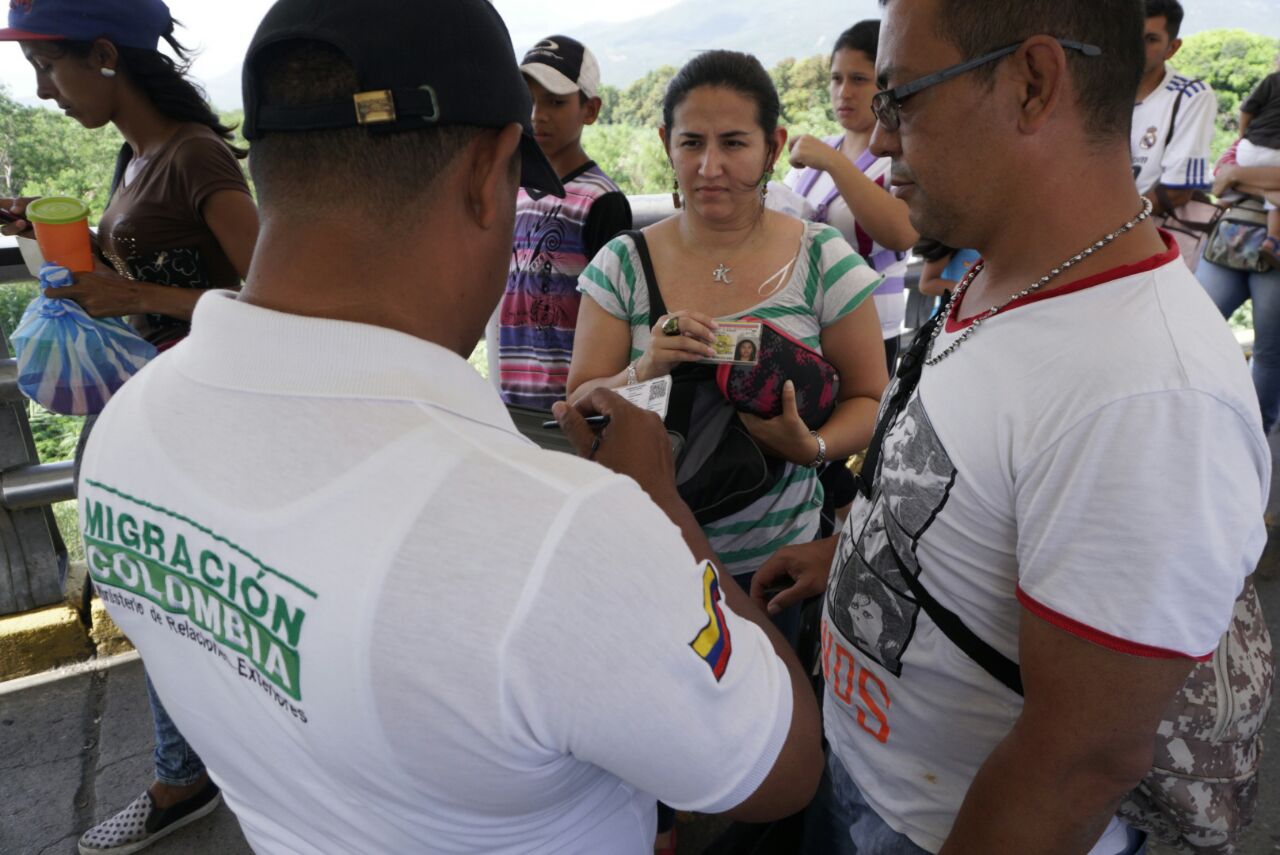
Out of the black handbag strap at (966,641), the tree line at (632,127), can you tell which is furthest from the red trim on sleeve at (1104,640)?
the tree line at (632,127)

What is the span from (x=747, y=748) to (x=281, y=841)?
0.55 metres

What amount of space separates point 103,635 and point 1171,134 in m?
A: 5.13

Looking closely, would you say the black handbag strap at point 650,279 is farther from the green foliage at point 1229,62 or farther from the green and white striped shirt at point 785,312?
the green foliage at point 1229,62

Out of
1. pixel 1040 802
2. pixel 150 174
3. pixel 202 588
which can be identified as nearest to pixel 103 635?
pixel 150 174

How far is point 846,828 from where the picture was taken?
4.85 ft

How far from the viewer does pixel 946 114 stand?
3.86 feet

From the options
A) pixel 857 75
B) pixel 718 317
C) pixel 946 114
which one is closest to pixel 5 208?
pixel 718 317

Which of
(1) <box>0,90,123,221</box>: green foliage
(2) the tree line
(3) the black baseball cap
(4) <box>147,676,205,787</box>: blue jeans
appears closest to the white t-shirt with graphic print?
(3) the black baseball cap

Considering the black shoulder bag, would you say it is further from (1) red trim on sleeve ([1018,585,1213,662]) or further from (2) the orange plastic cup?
(2) the orange plastic cup

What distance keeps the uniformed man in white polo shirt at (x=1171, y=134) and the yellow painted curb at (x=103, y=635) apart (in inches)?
188

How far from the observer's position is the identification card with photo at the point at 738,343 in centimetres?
196

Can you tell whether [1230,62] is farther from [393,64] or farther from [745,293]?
[393,64]

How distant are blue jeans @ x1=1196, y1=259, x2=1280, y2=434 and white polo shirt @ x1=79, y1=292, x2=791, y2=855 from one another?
4.62 meters

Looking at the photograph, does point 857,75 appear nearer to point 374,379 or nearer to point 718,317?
point 718,317
